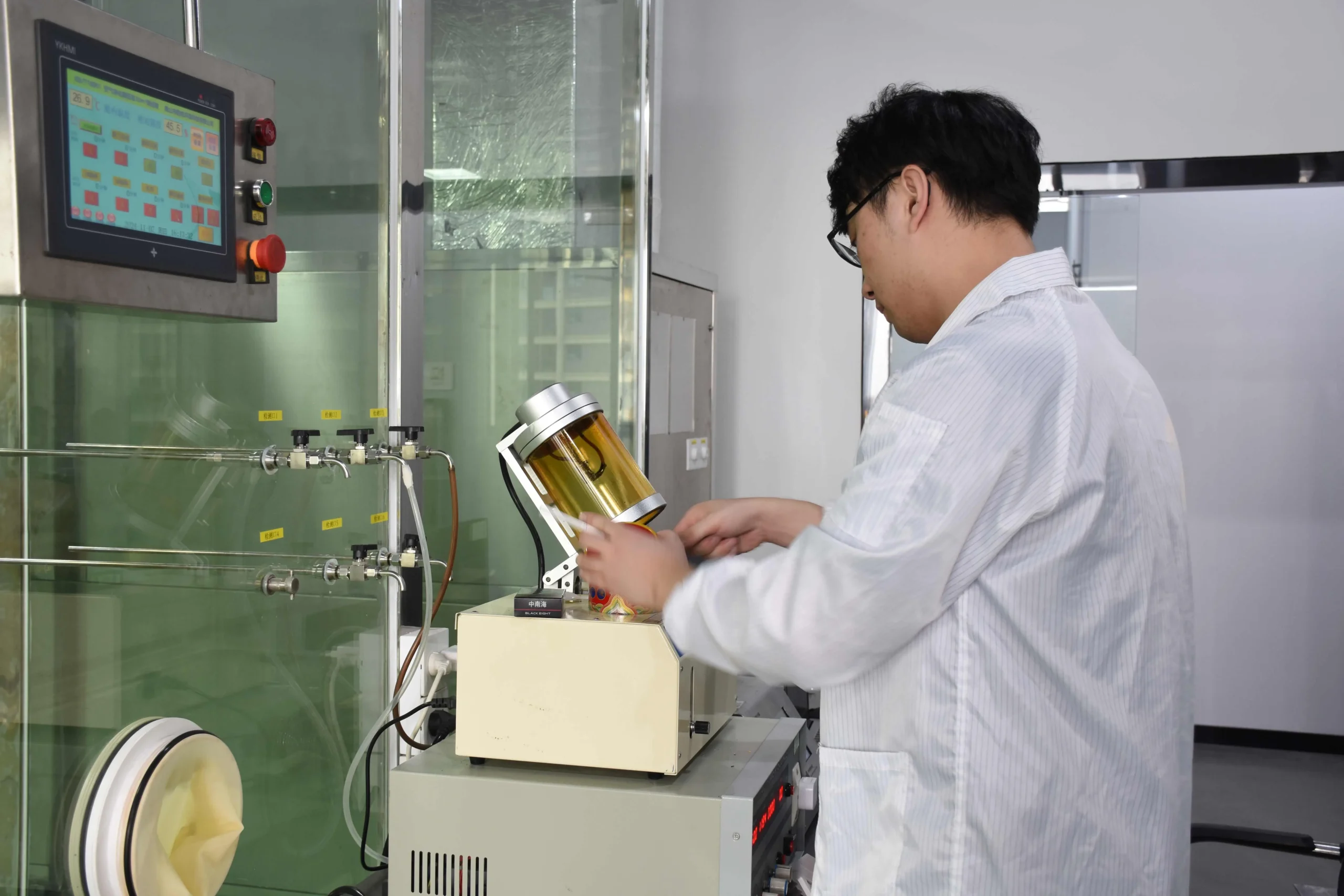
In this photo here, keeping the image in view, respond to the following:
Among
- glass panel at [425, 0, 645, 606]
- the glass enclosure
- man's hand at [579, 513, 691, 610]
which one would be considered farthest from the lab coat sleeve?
glass panel at [425, 0, 645, 606]

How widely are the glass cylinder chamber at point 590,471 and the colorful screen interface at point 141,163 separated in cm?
43

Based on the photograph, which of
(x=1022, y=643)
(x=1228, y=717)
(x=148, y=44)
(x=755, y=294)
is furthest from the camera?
(x=1228, y=717)

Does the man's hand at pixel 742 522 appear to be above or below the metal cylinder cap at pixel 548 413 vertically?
below

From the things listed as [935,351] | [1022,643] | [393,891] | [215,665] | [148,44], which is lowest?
[393,891]

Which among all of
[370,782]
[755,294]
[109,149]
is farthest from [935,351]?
[755,294]

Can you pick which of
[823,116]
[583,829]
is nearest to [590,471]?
[583,829]

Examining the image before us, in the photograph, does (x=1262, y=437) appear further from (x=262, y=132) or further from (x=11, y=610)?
(x=11, y=610)

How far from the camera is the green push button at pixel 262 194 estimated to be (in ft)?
4.02

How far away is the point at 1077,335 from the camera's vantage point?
98cm

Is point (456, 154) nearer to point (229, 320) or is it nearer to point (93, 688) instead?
point (229, 320)

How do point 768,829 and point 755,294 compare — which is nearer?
point 768,829

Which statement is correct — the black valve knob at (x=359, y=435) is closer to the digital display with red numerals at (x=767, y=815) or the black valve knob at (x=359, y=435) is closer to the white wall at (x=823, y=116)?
the digital display with red numerals at (x=767, y=815)

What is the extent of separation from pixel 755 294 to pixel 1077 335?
8.60 ft

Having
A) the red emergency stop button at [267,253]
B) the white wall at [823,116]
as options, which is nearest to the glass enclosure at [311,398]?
the red emergency stop button at [267,253]
